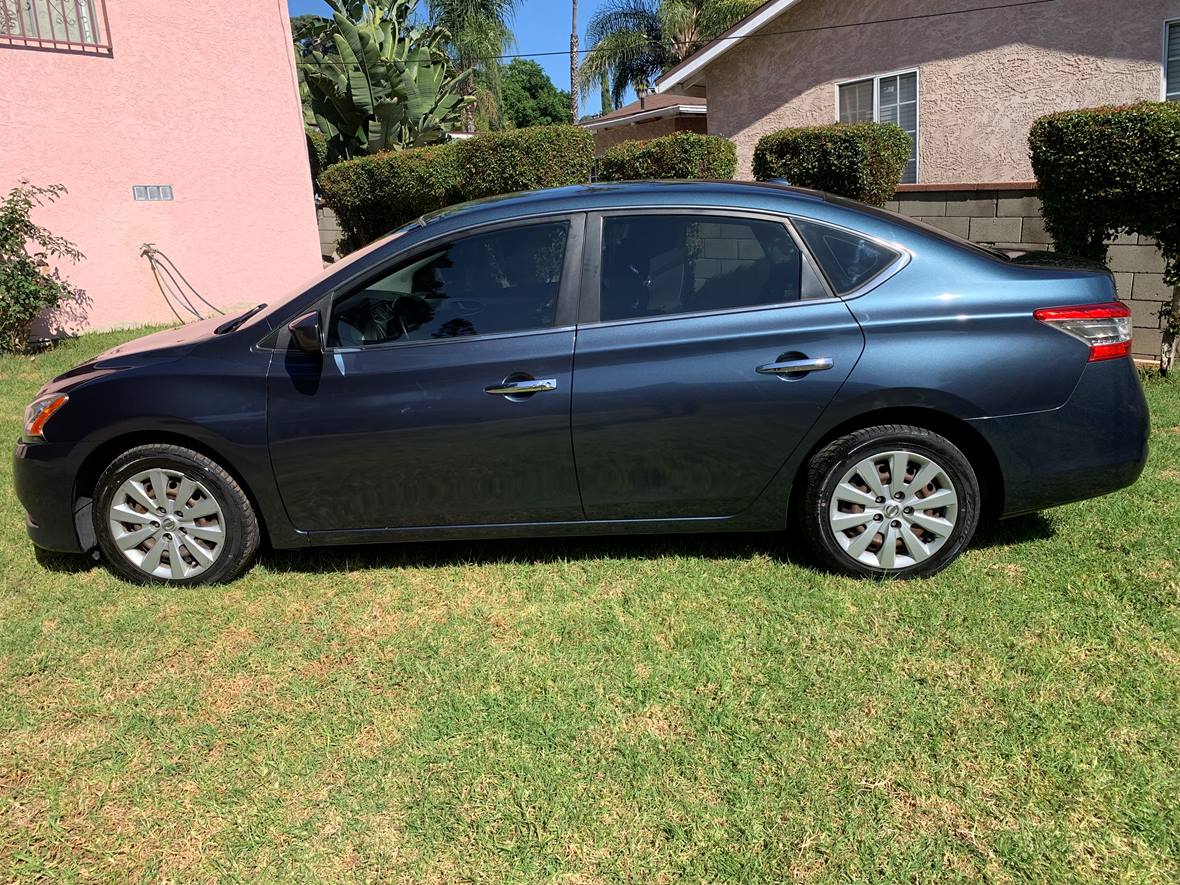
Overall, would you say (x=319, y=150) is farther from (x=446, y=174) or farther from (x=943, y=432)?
(x=943, y=432)

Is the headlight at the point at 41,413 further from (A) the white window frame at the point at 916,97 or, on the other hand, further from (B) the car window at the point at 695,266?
(A) the white window frame at the point at 916,97

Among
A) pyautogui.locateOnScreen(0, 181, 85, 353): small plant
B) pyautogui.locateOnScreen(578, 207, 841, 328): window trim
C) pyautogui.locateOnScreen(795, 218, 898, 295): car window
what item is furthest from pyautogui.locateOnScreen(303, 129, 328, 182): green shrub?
pyautogui.locateOnScreen(795, 218, 898, 295): car window

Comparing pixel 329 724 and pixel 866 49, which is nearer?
pixel 329 724

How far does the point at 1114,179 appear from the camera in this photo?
22.1 ft

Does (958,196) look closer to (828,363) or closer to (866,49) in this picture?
(866,49)

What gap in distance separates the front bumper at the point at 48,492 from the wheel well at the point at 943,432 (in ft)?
10.6

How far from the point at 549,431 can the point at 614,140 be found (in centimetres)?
2190

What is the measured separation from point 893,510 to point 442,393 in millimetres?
1955

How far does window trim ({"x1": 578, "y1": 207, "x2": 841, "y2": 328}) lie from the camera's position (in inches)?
151

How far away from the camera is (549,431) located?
12.5 ft

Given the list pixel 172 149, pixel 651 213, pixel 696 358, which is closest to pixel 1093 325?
pixel 696 358

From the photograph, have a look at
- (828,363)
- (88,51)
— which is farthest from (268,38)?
(828,363)

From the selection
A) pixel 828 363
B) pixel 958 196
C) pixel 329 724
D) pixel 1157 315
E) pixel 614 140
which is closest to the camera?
pixel 329 724

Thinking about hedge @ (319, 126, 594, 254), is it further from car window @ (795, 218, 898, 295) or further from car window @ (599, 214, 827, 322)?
→ car window @ (795, 218, 898, 295)
